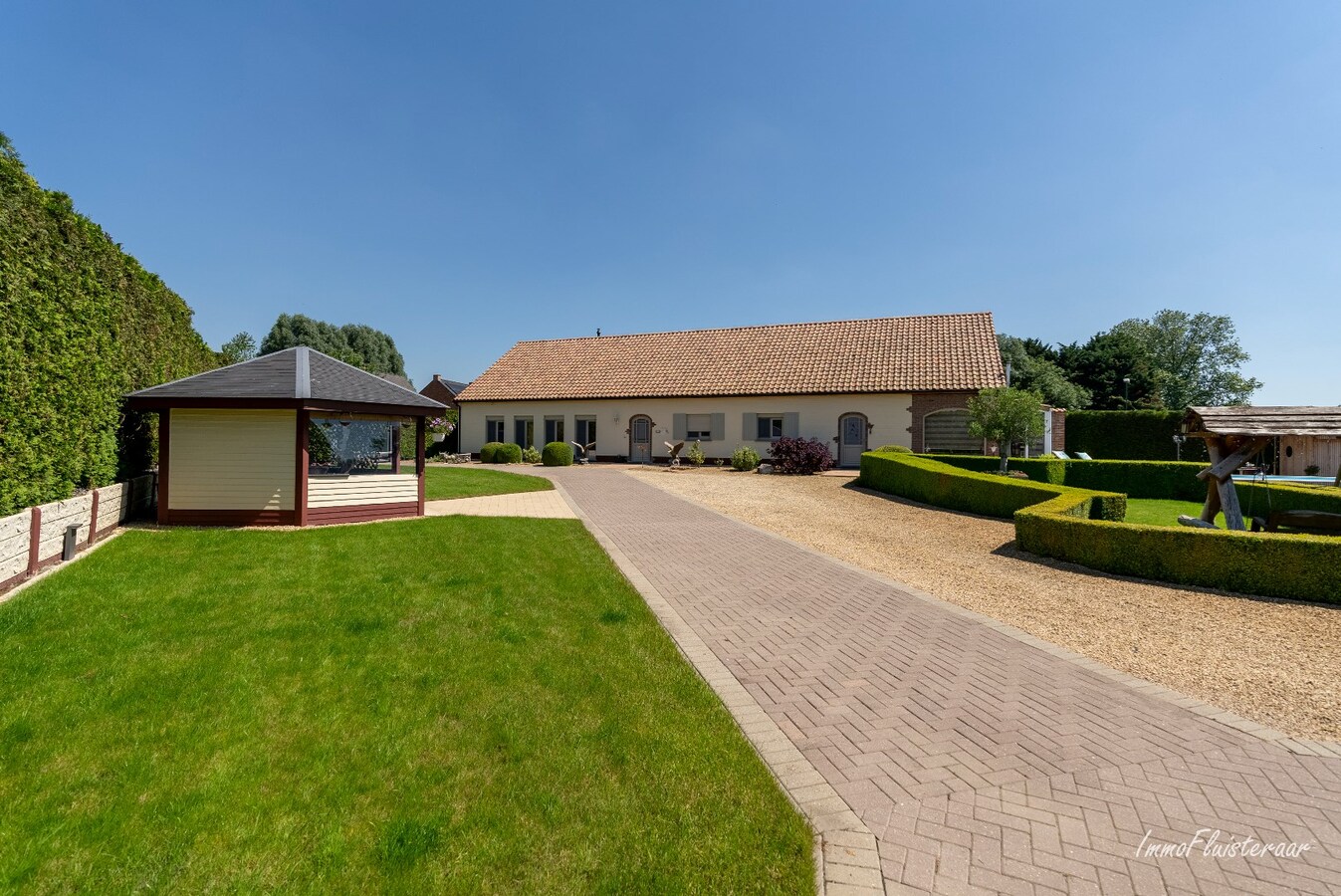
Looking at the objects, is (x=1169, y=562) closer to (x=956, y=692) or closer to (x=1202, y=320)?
(x=956, y=692)

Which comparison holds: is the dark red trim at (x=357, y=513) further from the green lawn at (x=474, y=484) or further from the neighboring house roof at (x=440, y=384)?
the neighboring house roof at (x=440, y=384)

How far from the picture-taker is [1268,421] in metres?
8.87

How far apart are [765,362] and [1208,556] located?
21.9 meters

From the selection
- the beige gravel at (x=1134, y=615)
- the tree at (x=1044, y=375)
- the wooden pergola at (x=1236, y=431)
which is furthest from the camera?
the tree at (x=1044, y=375)

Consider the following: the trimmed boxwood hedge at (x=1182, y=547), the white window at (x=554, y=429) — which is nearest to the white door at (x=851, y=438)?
the trimmed boxwood hedge at (x=1182, y=547)

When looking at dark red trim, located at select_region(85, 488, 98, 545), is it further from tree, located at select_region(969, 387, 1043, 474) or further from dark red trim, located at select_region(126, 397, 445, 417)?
tree, located at select_region(969, 387, 1043, 474)

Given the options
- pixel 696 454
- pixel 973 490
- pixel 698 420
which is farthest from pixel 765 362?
pixel 973 490

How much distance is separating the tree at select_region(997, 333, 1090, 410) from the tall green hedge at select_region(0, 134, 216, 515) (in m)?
43.9

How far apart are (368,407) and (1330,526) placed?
51.7ft

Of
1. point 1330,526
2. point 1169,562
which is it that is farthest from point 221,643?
point 1330,526

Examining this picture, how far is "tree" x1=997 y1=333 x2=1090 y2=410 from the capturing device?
44.2 metres

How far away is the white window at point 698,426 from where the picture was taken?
1099 inches

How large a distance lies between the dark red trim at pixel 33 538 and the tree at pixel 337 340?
4908cm

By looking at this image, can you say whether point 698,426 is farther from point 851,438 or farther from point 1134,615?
point 1134,615
